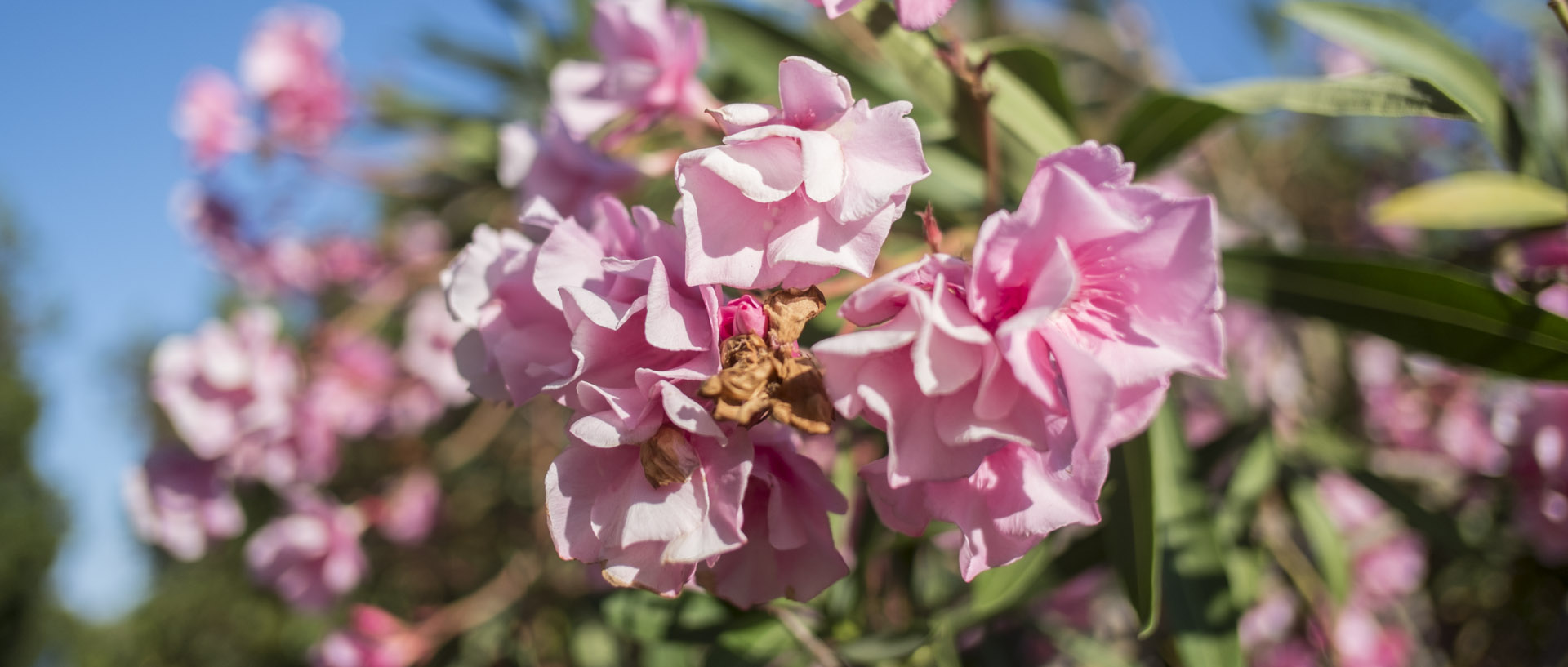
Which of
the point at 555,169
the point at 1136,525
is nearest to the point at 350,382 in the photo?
the point at 555,169

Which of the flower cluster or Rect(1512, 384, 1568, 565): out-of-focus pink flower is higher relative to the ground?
the flower cluster

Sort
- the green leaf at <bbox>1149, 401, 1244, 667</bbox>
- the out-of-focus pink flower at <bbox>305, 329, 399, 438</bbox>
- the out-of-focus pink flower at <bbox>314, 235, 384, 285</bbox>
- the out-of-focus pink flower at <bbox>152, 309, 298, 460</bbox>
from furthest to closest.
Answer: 1. the out-of-focus pink flower at <bbox>314, 235, 384, 285</bbox>
2. the out-of-focus pink flower at <bbox>305, 329, 399, 438</bbox>
3. the out-of-focus pink flower at <bbox>152, 309, 298, 460</bbox>
4. the green leaf at <bbox>1149, 401, 1244, 667</bbox>

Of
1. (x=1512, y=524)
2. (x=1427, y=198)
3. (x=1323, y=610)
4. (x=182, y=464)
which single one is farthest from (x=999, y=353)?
(x=182, y=464)

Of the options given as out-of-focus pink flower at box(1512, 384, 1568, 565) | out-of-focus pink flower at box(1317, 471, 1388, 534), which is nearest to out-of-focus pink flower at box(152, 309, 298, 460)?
out-of-focus pink flower at box(1512, 384, 1568, 565)

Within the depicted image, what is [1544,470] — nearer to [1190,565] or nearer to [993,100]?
[1190,565]

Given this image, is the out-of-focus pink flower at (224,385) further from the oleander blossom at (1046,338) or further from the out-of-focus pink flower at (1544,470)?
the out-of-focus pink flower at (1544,470)

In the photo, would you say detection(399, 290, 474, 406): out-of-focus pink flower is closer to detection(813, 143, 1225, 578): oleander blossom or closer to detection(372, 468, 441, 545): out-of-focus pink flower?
detection(372, 468, 441, 545): out-of-focus pink flower
